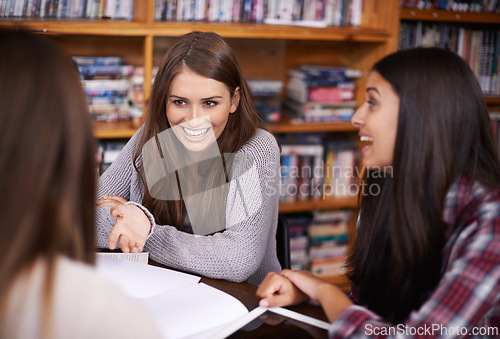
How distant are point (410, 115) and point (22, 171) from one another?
26.7 inches

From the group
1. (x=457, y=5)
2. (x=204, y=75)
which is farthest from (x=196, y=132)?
(x=457, y=5)

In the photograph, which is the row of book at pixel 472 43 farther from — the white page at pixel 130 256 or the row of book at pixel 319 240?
the white page at pixel 130 256

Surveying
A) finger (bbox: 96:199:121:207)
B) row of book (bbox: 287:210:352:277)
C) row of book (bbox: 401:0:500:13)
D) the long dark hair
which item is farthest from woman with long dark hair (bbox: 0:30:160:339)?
row of book (bbox: 401:0:500:13)

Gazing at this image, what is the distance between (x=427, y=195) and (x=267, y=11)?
167cm

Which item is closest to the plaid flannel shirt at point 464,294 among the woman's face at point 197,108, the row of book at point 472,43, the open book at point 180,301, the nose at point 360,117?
the open book at point 180,301

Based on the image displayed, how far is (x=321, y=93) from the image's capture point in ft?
8.65

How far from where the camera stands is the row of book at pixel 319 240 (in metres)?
2.76

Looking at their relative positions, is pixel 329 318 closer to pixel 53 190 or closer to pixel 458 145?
pixel 458 145

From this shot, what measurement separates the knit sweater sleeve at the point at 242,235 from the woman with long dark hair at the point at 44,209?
2.07ft

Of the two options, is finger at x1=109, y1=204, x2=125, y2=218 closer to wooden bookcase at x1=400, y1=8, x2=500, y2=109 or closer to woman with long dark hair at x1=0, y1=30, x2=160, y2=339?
woman with long dark hair at x1=0, y1=30, x2=160, y2=339

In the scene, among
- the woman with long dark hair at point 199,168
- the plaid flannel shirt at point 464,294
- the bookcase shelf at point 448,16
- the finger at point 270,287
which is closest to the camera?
the plaid flannel shirt at point 464,294

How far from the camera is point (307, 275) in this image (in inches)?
44.8

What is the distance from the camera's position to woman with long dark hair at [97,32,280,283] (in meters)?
1.41

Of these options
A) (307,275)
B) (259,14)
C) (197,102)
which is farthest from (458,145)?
(259,14)
